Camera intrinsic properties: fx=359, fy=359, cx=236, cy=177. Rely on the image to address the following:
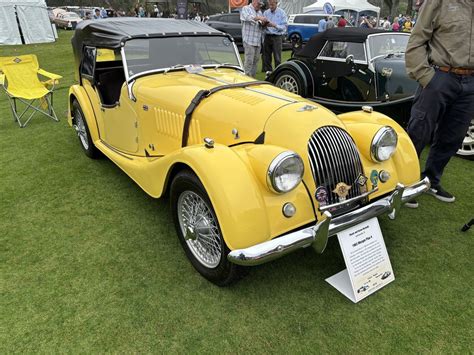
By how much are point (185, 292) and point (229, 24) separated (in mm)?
16100

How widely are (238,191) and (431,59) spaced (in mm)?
2285

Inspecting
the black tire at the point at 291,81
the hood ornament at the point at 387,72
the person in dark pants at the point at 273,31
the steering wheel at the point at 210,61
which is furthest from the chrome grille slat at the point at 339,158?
the person in dark pants at the point at 273,31

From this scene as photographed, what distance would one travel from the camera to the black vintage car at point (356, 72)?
529cm

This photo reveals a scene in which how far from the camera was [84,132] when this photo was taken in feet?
16.0

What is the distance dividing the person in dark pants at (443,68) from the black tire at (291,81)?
3125 mm

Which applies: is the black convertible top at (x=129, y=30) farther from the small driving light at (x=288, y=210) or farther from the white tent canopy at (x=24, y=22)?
the white tent canopy at (x=24, y=22)

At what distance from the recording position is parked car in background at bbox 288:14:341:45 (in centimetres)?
1798

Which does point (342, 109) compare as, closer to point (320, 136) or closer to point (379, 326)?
point (320, 136)

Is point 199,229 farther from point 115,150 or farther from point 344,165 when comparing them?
point 115,150

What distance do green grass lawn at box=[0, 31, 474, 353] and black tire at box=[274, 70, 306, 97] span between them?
3.25m

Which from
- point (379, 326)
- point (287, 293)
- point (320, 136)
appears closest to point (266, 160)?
point (320, 136)

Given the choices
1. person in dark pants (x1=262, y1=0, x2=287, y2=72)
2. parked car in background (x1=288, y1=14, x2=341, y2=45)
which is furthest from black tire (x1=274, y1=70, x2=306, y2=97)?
parked car in background (x1=288, y1=14, x2=341, y2=45)

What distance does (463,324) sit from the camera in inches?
90.7


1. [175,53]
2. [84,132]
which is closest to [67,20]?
[84,132]
